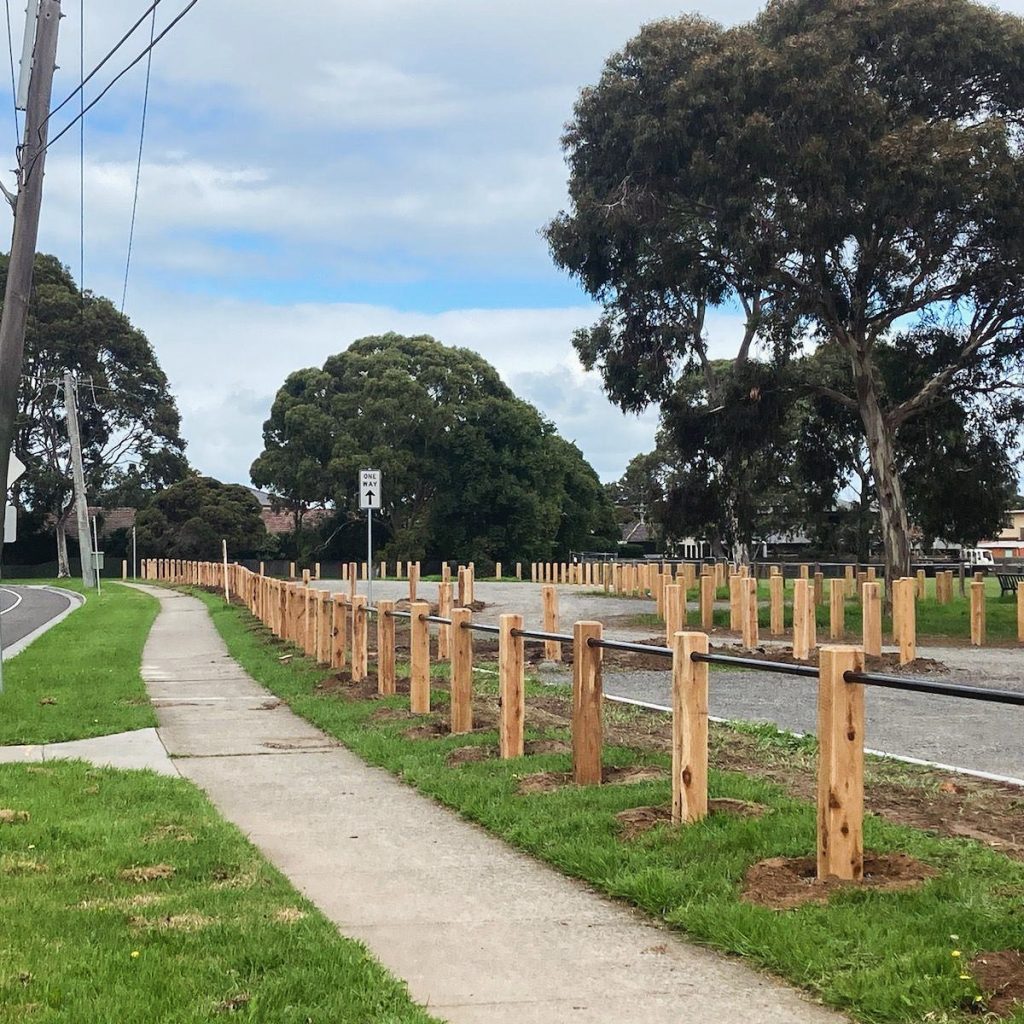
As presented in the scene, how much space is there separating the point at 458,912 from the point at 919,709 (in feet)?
26.0

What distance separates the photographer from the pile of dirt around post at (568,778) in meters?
7.90

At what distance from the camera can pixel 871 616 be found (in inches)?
A: 629

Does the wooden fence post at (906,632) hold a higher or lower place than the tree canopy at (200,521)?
lower

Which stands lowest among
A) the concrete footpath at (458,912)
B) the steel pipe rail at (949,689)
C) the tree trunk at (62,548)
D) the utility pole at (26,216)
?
the concrete footpath at (458,912)

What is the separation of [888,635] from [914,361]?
29.2 feet

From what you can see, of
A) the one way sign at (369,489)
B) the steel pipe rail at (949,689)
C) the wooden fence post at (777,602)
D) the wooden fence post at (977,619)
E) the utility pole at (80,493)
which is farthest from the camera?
the utility pole at (80,493)

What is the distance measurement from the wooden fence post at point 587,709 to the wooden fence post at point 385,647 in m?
4.81

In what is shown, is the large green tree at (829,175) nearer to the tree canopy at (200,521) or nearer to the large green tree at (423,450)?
the large green tree at (423,450)

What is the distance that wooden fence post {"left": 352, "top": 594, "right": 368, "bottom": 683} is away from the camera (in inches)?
552

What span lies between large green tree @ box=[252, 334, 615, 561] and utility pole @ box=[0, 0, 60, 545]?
44091 mm

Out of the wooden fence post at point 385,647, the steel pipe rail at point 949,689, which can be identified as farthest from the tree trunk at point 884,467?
the steel pipe rail at point 949,689

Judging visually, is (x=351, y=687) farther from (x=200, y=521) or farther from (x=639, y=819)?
(x=200, y=521)

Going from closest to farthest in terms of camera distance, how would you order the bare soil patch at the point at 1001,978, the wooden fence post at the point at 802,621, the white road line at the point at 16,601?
the bare soil patch at the point at 1001,978 < the wooden fence post at the point at 802,621 < the white road line at the point at 16,601

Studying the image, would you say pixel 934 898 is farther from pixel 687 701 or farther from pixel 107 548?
pixel 107 548
